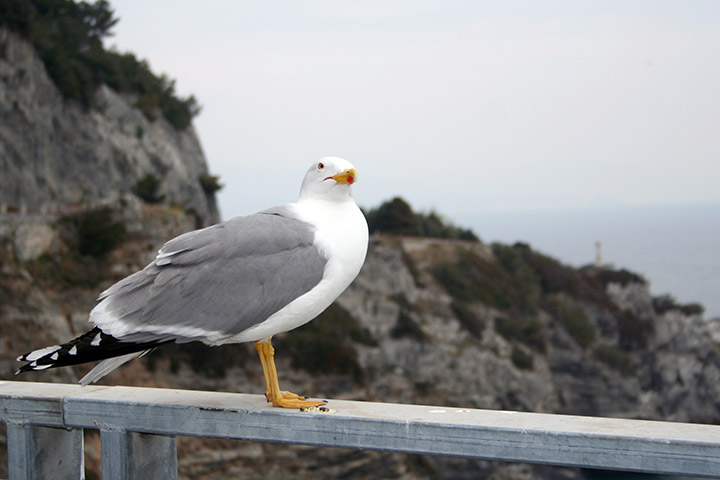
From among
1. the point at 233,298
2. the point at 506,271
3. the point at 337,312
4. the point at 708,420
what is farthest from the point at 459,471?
the point at 233,298

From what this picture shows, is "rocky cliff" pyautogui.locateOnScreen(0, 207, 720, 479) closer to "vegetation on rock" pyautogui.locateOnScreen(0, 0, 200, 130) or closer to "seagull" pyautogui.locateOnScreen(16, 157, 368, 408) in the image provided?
"vegetation on rock" pyautogui.locateOnScreen(0, 0, 200, 130)

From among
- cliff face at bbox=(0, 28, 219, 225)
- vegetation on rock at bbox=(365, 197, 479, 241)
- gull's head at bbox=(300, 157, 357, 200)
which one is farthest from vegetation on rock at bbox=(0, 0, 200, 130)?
gull's head at bbox=(300, 157, 357, 200)

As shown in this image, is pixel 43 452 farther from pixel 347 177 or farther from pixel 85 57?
pixel 85 57

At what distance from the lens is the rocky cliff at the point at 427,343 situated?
20203 mm

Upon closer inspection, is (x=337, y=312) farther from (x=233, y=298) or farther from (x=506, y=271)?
(x=233, y=298)

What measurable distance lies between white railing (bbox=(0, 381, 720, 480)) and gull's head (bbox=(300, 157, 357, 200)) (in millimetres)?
936

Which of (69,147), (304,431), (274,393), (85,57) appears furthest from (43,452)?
(85,57)

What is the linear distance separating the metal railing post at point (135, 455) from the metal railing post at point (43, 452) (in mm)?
228

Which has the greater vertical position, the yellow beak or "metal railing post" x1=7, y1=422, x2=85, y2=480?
the yellow beak

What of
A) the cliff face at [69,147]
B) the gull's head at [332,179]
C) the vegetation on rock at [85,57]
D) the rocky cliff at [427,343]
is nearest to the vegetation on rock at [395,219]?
the rocky cliff at [427,343]

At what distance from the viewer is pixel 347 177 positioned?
334cm

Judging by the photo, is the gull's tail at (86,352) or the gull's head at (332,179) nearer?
the gull's tail at (86,352)

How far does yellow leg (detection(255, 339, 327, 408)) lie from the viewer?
9.94ft

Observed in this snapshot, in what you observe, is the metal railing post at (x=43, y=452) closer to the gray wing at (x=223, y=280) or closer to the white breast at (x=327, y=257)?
the gray wing at (x=223, y=280)
